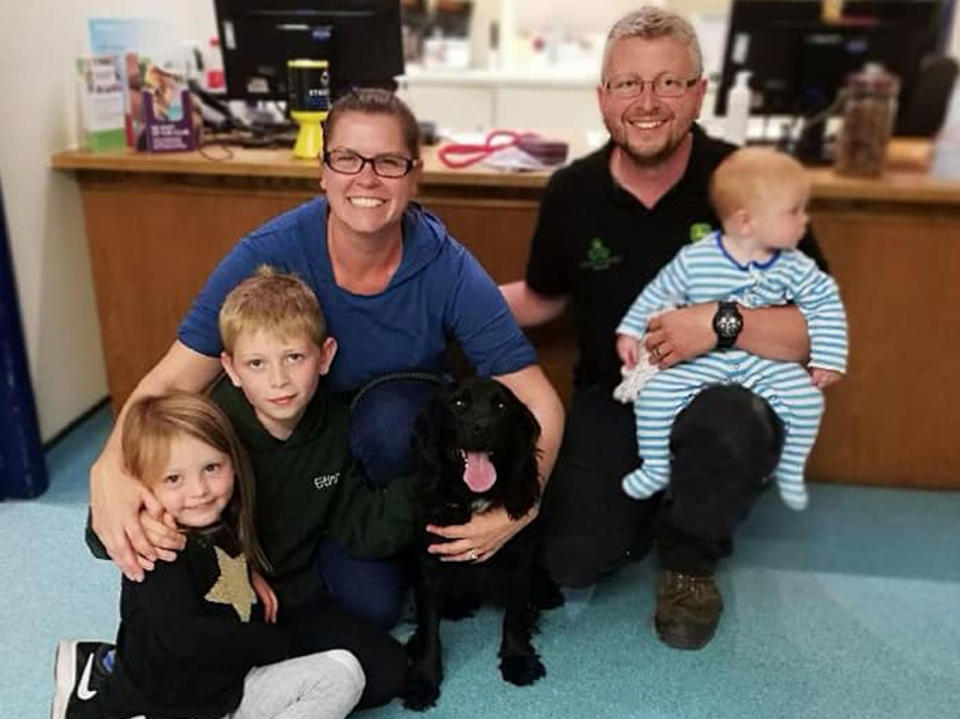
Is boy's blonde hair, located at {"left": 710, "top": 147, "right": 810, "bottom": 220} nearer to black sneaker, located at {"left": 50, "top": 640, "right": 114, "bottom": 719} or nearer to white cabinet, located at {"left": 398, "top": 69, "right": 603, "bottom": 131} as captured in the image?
black sneaker, located at {"left": 50, "top": 640, "right": 114, "bottom": 719}

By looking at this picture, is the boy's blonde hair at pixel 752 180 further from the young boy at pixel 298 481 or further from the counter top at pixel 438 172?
the young boy at pixel 298 481

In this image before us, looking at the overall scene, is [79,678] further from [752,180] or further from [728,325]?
[752,180]

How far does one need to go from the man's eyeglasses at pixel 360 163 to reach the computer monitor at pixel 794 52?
5.46 feet

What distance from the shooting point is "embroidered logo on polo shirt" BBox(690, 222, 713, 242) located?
194 cm

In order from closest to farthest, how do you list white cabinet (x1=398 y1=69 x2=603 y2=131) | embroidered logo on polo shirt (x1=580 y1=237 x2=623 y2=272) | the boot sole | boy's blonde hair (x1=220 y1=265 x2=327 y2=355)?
A: 1. boy's blonde hair (x1=220 y1=265 x2=327 y2=355)
2. the boot sole
3. embroidered logo on polo shirt (x1=580 y1=237 x2=623 y2=272)
4. white cabinet (x1=398 y1=69 x2=603 y2=131)

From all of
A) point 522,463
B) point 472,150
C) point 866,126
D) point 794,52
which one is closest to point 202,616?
point 522,463

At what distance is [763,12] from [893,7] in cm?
55

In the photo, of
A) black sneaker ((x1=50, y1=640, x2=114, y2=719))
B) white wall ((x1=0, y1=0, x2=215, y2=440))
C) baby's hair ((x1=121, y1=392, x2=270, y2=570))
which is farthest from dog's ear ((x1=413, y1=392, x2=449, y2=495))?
white wall ((x1=0, y1=0, x2=215, y2=440))

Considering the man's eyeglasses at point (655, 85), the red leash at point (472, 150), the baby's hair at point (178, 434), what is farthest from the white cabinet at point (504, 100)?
the baby's hair at point (178, 434)

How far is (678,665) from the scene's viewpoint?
6.01 ft

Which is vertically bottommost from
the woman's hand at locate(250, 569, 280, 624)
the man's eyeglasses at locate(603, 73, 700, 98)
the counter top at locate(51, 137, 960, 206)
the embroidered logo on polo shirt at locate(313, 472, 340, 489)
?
the woman's hand at locate(250, 569, 280, 624)

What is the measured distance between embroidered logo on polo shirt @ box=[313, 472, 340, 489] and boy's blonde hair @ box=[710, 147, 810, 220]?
875 millimetres

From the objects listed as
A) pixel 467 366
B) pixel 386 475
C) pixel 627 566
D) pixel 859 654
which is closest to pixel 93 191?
pixel 467 366

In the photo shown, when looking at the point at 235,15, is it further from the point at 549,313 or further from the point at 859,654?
the point at 859,654
